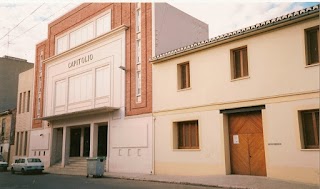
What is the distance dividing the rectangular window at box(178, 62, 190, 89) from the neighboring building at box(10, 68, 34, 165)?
20.2m

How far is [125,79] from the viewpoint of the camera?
22984 mm

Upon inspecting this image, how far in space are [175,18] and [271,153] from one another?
41.9 ft

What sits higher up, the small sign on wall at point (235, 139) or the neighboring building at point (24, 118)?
the neighboring building at point (24, 118)

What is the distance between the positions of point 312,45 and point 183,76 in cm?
751

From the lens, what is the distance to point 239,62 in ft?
54.6

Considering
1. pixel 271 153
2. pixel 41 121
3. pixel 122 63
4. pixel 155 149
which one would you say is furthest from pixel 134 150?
pixel 41 121

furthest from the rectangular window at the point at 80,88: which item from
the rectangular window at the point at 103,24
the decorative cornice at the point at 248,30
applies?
the decorative cornice at the point at 248,30

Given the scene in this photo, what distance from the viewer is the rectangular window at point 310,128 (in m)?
13.4

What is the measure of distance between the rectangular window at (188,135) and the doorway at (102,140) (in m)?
8.69

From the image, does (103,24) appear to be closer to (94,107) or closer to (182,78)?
(94,107)

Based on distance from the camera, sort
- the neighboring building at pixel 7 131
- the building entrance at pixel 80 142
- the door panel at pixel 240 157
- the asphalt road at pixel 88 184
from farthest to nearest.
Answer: the neighboring building at pixel 7 131 < the building entrance at pixel 80 142 < the door panel at pixel 240 157 < the asphalt road at pixel 88 184

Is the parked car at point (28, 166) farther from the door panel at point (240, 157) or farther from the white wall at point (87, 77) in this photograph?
the door panel at point (240, 157)

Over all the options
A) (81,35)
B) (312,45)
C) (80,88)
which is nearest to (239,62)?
(312,45)

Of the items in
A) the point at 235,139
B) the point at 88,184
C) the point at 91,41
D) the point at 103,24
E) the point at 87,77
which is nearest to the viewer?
the point at 88,184
